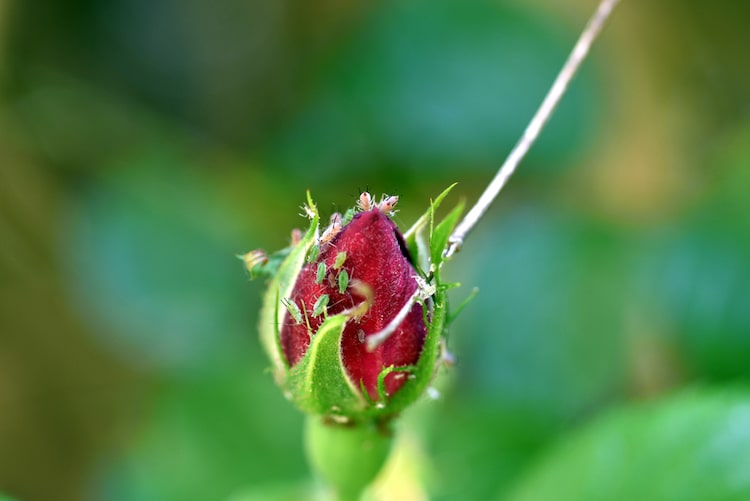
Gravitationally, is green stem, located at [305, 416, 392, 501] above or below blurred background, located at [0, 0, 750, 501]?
below

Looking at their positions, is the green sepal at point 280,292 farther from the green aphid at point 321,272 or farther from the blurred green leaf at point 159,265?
the blurred green leaf at point 159,265

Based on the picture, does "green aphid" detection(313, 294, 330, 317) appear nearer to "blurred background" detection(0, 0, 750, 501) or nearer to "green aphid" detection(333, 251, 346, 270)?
"green aphid" detection(333, 251, 346, 270)

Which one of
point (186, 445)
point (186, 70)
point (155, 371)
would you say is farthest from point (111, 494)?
point (186, 70)

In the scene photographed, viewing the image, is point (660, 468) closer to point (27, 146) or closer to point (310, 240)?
point (310, 240)

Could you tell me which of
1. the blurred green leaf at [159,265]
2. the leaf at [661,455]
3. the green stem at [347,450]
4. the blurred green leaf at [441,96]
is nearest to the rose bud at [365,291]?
the green stem at [347,450]

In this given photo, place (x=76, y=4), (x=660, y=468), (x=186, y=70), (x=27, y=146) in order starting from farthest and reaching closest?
(x=186, y=70)
(x=76, y=4)
(x=27, y=146)
(x=660, y=468)

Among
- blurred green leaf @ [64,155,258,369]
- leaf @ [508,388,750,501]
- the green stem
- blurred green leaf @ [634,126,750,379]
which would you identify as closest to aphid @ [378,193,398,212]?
the green stem

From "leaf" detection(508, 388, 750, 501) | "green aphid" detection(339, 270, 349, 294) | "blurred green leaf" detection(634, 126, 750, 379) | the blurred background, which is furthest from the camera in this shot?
the blurred background

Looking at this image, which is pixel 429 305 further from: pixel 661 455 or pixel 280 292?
pixel 661 455
